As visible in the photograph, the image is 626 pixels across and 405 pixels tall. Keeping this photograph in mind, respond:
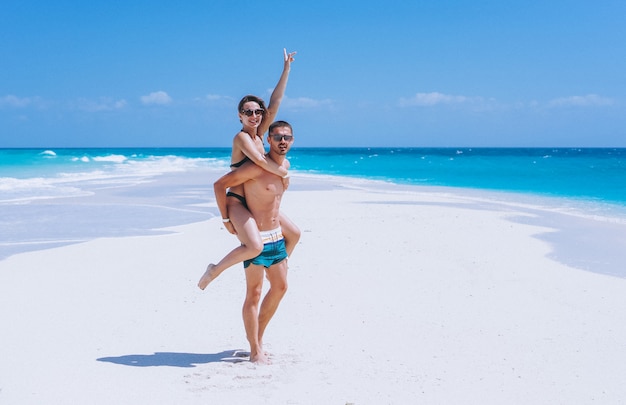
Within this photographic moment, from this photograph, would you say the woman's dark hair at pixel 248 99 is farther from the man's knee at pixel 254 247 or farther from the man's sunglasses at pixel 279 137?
the man's knee at pixel 254 247

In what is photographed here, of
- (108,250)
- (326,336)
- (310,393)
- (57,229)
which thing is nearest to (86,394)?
(310,393)

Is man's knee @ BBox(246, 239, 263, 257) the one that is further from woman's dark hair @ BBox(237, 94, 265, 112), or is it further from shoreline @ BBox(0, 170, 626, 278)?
shoreline @ BBox(0, 170, 626, 278)

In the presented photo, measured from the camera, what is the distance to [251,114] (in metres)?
4.92

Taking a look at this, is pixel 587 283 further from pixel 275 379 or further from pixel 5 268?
pixel 5 268

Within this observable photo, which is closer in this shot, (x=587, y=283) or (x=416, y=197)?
(x=587, y=283)

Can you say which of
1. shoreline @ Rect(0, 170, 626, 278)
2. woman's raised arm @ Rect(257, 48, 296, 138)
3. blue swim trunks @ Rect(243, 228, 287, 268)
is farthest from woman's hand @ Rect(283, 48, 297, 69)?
shoreline @ Rect(0, 170, 626, 278)

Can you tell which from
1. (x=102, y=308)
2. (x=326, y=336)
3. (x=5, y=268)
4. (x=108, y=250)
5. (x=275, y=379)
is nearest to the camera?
(x=275, y=379)

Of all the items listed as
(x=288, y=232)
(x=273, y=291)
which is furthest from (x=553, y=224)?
(x=273, y=291)

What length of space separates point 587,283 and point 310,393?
4.94m

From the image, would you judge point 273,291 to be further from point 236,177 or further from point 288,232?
point 236,177

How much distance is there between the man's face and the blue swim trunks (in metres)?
0.67

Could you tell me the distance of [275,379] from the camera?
15.3 feet

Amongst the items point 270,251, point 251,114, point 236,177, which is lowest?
point 270,251

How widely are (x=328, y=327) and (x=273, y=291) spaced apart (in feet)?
3.66
